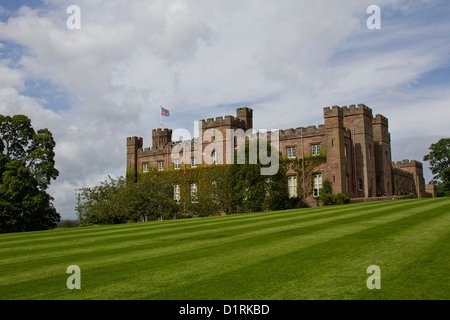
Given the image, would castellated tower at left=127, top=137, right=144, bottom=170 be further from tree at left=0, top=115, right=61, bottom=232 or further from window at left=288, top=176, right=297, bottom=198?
window at left=288, top=176, right=297, bottom=198

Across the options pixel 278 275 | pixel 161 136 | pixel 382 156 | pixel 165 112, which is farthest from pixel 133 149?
pixel 278 275

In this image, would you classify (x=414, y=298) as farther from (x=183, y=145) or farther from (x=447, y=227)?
(x=183, y=145)

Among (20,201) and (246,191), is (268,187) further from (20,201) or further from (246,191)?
(20,201)

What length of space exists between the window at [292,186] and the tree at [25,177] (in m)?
22.9

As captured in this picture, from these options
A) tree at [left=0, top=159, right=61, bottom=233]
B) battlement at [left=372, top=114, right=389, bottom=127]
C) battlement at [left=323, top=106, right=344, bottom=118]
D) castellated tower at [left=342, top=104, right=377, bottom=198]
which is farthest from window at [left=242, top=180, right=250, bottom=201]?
tree at [left=0, top=159, right=61, bottom=233]

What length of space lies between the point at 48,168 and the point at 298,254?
113ft

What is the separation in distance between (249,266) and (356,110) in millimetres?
37777

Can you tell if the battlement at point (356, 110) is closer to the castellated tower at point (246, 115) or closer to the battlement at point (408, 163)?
the castellated tower at point (246, 115)

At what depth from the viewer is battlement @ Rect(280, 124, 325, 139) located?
138 feet

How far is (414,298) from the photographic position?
585 cm

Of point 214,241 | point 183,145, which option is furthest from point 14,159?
point 214,241

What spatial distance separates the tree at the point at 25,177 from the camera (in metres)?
35.4

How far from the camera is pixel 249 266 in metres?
8.12

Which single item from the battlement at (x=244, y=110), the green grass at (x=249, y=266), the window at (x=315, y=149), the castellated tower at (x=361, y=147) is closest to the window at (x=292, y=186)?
the window at (x=315, y=149)
